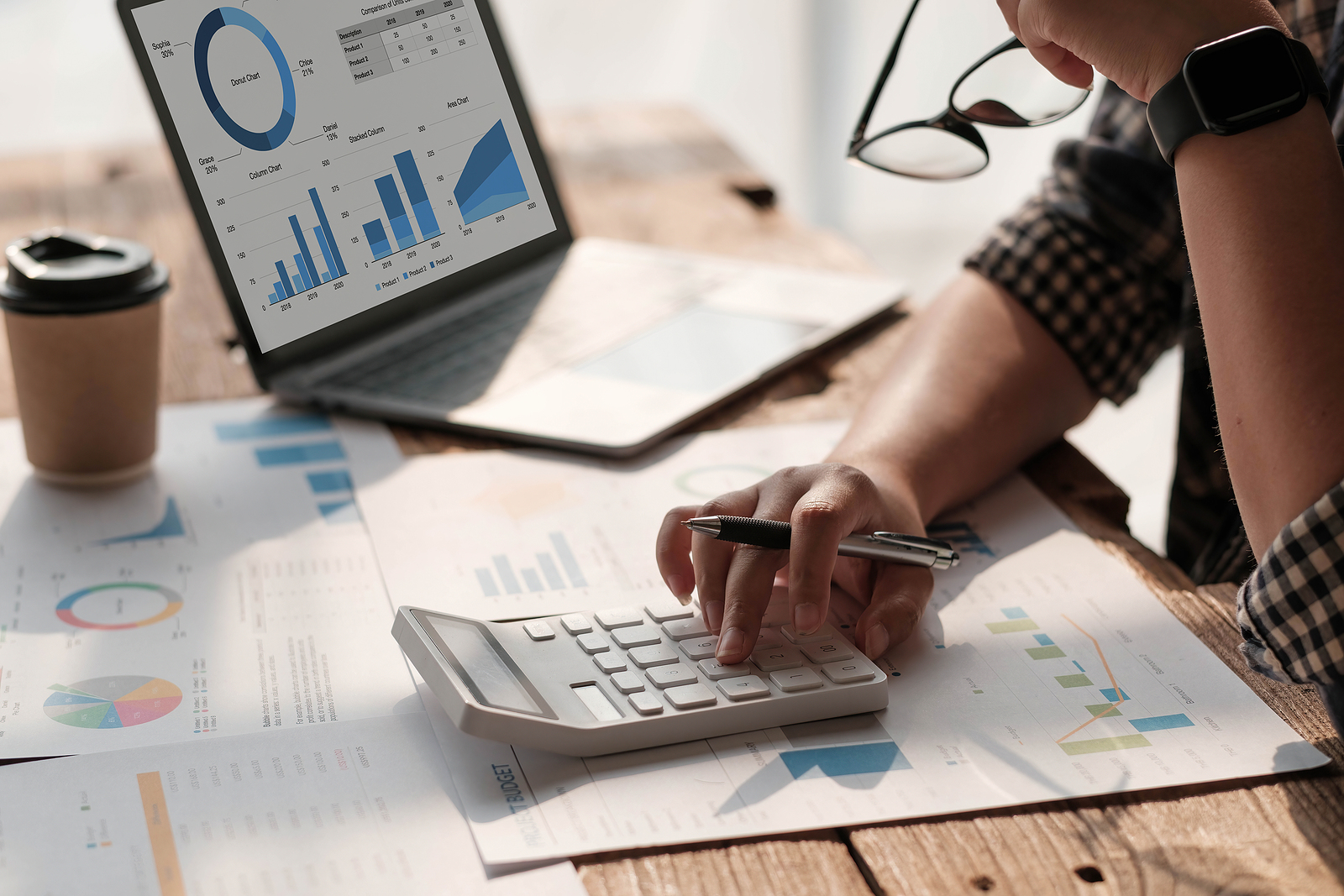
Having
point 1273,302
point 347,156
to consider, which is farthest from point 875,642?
point 347,156

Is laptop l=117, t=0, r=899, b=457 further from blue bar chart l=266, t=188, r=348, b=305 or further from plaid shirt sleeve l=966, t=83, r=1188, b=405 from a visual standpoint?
plaid shirt sleeve l=966, t=83, r=1188, b=405

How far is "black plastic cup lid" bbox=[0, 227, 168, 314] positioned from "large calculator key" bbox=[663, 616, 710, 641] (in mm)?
445

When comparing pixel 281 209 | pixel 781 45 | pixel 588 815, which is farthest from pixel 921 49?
pixel 781 45

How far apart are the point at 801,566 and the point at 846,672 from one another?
0.18ft

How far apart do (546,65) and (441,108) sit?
9.84 ft

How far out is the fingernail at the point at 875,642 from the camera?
0.57 meters

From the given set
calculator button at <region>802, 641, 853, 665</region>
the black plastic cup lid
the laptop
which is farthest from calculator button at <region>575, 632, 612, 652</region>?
the black plastic cup lid

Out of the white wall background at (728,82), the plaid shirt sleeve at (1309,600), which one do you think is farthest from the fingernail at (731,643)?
the white wall background at (728,82)

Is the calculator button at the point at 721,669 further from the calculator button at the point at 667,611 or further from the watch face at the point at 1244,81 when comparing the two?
the watch face at the point at 1244,81

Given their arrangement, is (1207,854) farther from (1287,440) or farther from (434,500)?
(434,500)

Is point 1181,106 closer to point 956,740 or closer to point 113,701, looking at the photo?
point 956,740

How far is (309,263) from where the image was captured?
57 centimetres

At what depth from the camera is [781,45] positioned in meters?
3.21

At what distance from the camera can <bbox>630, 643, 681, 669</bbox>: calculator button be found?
55 cm
